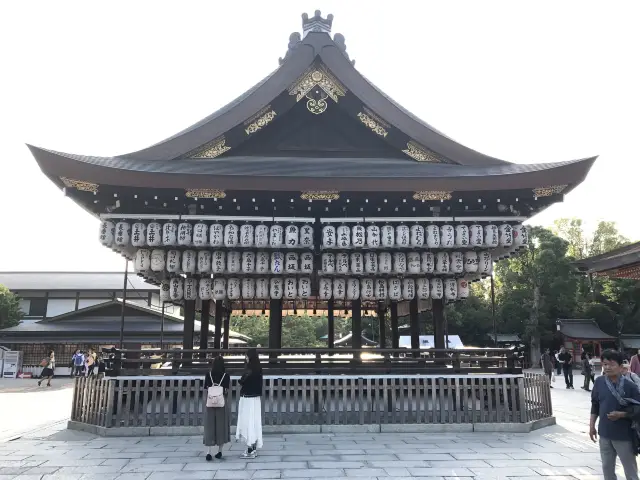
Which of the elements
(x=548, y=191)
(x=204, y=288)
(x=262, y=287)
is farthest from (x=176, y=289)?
(x=548, y=191)

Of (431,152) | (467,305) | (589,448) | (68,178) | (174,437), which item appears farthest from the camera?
(467,305)

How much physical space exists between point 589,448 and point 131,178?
11765mm

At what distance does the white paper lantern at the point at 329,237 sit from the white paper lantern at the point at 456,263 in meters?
3.23

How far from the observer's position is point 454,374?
11484mm

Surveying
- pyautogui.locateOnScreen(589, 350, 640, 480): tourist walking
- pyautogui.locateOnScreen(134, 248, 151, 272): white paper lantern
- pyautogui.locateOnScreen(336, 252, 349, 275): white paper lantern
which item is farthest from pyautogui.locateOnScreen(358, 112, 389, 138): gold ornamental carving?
pyautogui.locateOnScreen(589, 350, 640, 480): tourist walking

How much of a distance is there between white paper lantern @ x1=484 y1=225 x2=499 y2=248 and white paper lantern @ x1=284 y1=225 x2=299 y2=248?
501 centimetres

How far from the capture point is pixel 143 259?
38.9 ft

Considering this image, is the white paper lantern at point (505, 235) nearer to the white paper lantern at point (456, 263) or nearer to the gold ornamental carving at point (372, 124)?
the white paper lantern at point (456, 263)

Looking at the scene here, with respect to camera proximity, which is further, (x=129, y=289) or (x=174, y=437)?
(x=129, y=289)

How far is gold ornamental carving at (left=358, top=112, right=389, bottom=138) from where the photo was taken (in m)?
13.5

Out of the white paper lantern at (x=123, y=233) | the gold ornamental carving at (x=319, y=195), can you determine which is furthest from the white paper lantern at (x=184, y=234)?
the gold ornamental carving at (x=319, y=195)

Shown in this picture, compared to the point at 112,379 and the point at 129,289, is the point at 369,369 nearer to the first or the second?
the point at 112,379

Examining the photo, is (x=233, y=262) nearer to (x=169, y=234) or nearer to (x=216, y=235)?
(x=216, y=235)

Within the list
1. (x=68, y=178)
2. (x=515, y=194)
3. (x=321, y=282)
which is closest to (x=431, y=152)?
(x=515, y=194)
